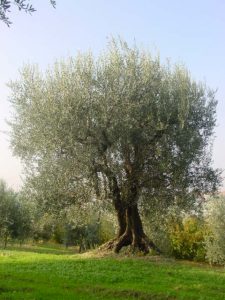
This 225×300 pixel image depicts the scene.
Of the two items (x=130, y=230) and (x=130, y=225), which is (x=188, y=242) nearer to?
(x=130, y=230)

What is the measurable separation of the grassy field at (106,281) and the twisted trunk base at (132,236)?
325cm

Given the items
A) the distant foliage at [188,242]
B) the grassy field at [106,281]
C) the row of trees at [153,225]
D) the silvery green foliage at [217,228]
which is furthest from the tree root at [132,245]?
the distant foliage at [188,242]

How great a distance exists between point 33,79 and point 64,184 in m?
6.50

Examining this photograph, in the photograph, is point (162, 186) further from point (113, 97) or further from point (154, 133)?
point (113, 97)

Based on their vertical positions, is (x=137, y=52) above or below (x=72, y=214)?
above

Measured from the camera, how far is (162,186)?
973 inches

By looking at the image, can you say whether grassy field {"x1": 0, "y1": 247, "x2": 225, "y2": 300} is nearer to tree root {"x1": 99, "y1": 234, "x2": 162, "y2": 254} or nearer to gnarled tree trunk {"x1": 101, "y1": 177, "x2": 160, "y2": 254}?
tree root {"x1": 99, "y1": 234, "x2": 162, "y2": 254}

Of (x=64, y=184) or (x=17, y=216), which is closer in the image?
(x=64, y=184)

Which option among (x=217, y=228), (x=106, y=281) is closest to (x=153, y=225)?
(x=106, y=281)

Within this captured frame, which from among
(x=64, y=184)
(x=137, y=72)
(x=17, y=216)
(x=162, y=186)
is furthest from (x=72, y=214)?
(x=17, y=216)

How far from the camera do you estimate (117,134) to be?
22562 millimetres

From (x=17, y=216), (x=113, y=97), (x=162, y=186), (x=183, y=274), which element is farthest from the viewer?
(x=17, y=216)

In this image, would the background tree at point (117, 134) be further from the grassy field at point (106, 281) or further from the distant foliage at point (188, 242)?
the distant foliage at point (188, 242)

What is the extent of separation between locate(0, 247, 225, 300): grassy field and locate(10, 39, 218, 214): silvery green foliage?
4283 mm
